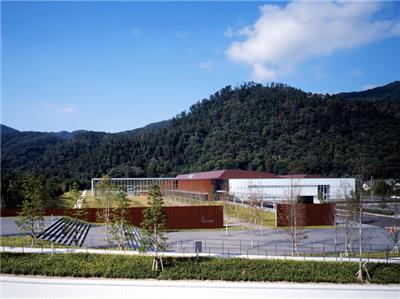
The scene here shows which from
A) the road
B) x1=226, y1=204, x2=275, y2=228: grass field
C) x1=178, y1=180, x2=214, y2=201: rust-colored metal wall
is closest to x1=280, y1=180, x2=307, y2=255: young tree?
x1=226, y1=204, x2=275, y2=228: grass field

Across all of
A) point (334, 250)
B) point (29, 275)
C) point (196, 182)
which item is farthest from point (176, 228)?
point (196, 182)

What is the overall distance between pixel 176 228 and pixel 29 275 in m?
15.9

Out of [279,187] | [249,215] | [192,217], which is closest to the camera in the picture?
[192,217]

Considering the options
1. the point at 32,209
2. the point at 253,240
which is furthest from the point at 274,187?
the point at 32,209

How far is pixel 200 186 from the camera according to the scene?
5319cm

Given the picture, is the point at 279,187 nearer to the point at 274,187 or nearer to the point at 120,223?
the point at 274,187

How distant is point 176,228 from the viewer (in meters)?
33.0

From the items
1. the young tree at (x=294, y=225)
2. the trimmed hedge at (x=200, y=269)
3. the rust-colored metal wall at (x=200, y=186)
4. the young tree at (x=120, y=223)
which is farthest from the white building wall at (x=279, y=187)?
the trimmed hedge at (x=200, y=269)

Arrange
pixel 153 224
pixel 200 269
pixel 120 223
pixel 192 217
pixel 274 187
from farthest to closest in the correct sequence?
1. pixel 274 187
2. pixel 192 217
3. pixel 120 223
4. pixel 153 224
5. pixel 200 269

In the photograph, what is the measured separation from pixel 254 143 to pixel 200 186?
142 ft

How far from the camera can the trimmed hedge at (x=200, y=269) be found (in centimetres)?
1762

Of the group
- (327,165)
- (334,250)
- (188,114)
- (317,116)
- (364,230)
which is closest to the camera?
(334,250)

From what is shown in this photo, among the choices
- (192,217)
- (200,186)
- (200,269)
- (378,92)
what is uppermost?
(378,92)

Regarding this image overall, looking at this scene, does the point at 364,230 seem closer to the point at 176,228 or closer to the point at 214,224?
the point at 214,224
